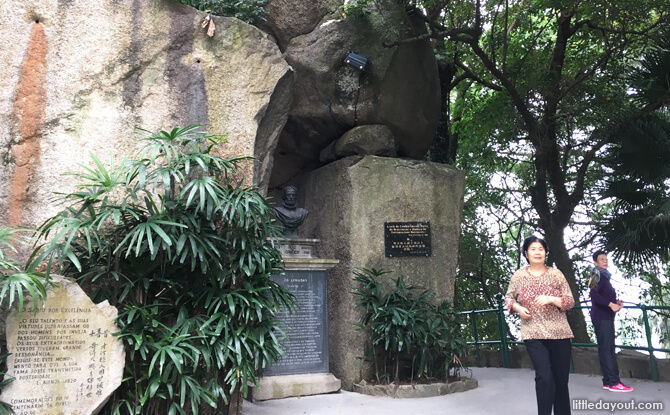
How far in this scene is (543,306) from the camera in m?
3.47

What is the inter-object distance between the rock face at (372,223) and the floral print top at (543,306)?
2.78m

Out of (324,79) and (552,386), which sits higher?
(324,79)

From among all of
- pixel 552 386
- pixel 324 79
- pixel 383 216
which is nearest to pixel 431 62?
pixel 324 79

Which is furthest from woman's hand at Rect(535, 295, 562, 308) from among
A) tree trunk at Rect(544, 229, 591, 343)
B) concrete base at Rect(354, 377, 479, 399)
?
tree trunk at Rect(544, 229, 591, 343)

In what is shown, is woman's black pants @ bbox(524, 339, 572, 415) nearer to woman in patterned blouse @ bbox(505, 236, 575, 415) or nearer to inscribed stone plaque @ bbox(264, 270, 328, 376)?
woman in patterned blouse @ bbox(505, 236, 575, 415)

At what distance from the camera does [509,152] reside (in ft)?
35.0

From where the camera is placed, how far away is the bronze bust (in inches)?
251

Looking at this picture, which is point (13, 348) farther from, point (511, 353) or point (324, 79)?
point (511, 353)

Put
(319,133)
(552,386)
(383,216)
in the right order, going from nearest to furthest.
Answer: (552,386)
(383,216)
(319,133)

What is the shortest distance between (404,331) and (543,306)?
2400 mm

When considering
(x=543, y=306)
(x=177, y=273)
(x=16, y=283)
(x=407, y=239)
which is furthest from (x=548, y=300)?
(x=16, y=283)

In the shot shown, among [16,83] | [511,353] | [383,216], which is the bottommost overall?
[511,353]

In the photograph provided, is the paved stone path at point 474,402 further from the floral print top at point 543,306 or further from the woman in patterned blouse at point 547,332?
the floral print top at point 543,306

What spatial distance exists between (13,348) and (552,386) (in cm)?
375
